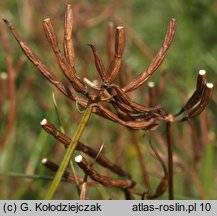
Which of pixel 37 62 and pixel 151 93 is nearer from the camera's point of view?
pixel 37 62

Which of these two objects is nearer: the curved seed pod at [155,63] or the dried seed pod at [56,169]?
the curved seed pod at [155,63]

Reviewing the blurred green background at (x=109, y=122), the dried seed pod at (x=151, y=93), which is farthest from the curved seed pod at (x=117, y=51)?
the blurred green background at (x=109, y=122)

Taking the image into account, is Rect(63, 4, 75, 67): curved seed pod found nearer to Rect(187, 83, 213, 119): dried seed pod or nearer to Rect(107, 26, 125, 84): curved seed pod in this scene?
Rect(107, 26, 125, 84): curved seed pod

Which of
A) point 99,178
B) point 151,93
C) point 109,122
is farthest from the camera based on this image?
point 109,122

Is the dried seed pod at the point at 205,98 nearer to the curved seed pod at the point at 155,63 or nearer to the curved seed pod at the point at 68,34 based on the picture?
the curved seed pod at the point at 155,63

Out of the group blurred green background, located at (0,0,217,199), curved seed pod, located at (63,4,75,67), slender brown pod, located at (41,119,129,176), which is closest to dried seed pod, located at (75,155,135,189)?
slender brown pod, located at (41,119,129,176)

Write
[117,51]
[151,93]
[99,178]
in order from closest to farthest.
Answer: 1. [117,51]
2. [99,178]
3. [151,93]

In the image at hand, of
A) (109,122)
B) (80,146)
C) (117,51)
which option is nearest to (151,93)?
(80,146)

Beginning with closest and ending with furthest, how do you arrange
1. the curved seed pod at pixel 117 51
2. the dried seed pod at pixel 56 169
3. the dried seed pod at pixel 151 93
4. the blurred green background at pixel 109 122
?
the curved seed pod at pixel 117 51 → the dried seed pod at pixel 56 169 → the dried seed pod at pixel 151 93 → the blurred green background at pixel 109 122

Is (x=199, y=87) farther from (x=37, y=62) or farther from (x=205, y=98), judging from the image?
(x=37, y=62)
